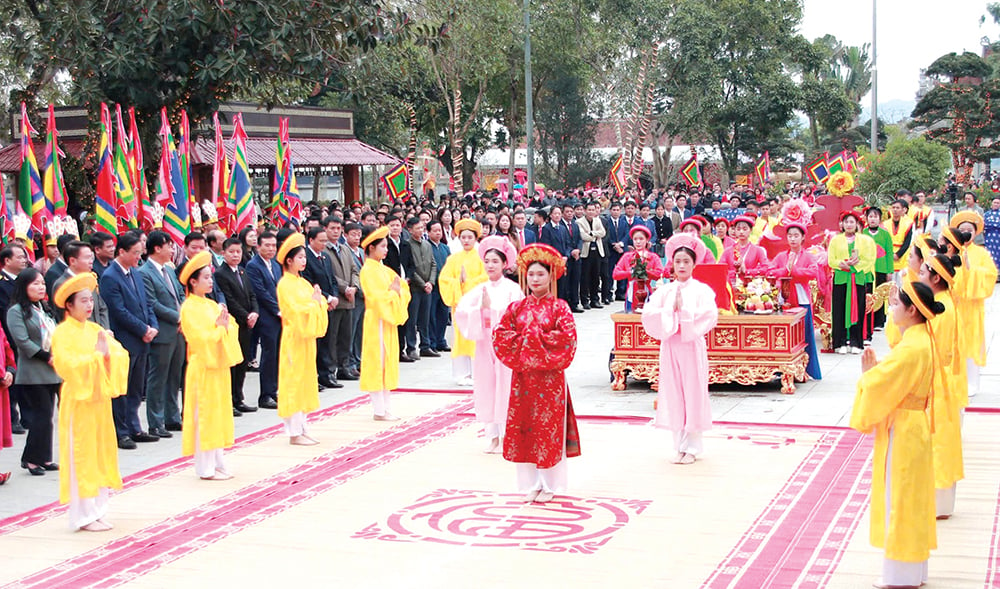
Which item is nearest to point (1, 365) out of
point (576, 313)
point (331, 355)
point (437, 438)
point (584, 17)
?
→ point (437, 438)

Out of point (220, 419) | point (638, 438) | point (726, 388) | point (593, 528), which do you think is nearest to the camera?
point (593, 528)

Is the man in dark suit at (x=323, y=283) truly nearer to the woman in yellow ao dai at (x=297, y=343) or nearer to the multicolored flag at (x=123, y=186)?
the multicolored flag at (x=123, y=186)

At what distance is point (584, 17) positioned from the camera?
35438 millimetres

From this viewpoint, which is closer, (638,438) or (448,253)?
(638,438)

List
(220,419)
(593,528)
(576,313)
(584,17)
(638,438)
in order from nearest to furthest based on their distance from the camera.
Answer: (593,528)
(220,419)
(638,438)
(576,313)
(584,17)

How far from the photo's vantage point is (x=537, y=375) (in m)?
7.87

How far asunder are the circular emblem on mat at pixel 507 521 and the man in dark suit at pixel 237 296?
3686 mm

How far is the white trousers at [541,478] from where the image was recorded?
7.99 m

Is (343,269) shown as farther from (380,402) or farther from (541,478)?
(541,478)

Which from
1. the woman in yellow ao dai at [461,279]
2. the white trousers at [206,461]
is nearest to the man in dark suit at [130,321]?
the white trousers at [206,461]

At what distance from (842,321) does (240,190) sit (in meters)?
7.37

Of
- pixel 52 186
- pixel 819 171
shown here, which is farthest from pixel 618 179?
pixel 52 186

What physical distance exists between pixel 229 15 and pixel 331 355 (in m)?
5.33

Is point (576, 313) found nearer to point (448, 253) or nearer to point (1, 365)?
point (448, 253)
